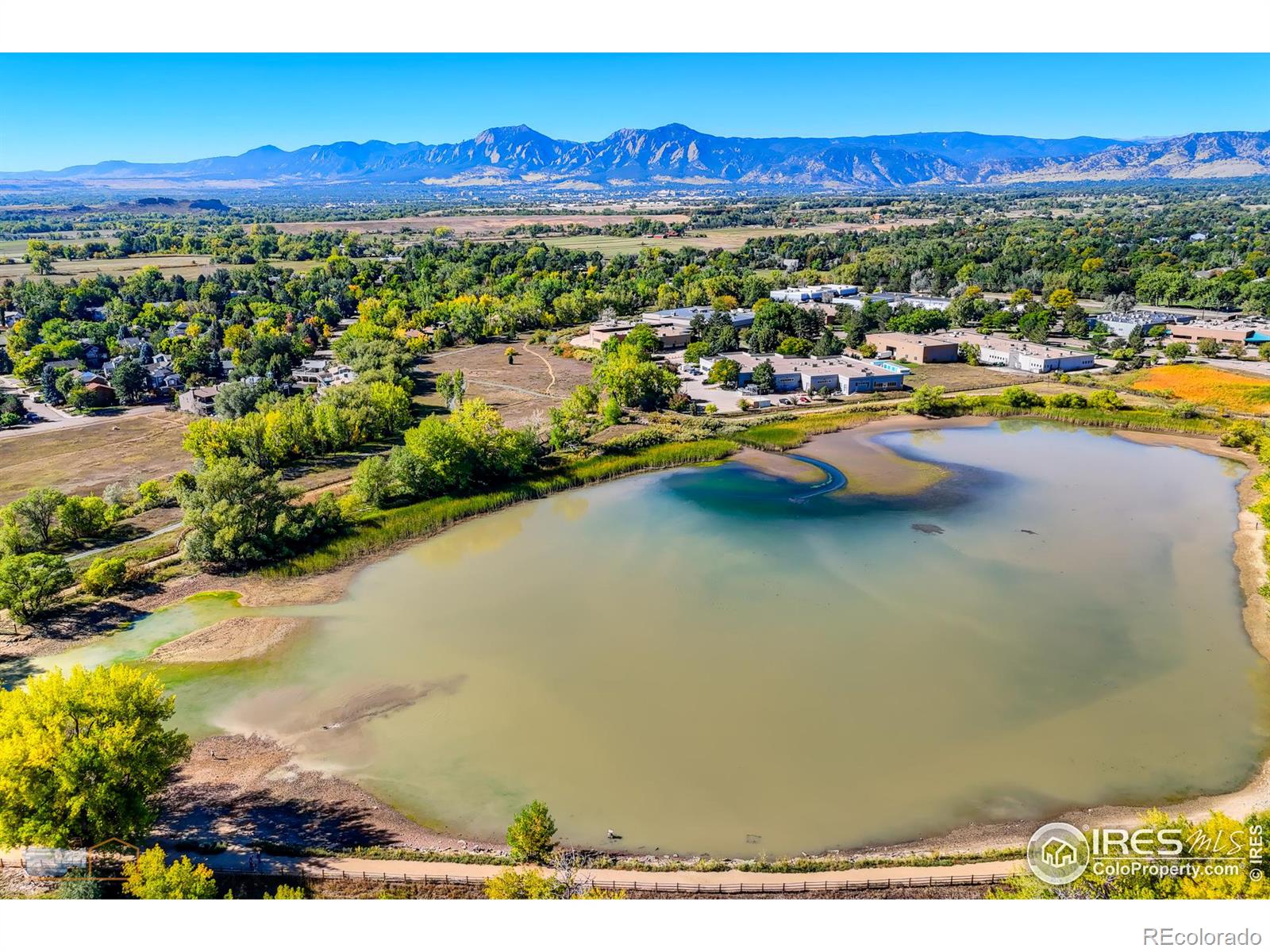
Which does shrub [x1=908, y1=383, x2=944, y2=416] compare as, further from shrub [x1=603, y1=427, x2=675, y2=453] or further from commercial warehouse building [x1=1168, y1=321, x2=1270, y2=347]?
commercial warehouse building [x1=1168, y1=321, x2=1270, y2=347]

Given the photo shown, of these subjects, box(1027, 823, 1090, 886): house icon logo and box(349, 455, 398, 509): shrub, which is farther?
box(349, 455, 398, 509): shrub

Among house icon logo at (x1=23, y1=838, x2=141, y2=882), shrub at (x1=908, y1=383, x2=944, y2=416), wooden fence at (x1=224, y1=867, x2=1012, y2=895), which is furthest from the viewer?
shrub at (x1=908, y1=383, x2=944, y2=416)

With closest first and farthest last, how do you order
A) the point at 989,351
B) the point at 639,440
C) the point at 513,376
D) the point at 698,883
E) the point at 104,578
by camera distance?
the point at 698,883 → the point at 104,578 → the point at 639,440 → the point at 513,376 → the point at 989,351

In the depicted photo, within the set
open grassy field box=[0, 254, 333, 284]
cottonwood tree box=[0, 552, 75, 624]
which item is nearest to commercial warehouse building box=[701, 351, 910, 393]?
cottonwood tree box=[0, 552, 75, 624]

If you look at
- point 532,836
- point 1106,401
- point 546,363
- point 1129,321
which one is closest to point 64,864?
point 532,836

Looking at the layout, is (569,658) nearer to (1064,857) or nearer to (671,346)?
(1064,857)

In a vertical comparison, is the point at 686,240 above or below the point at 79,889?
above

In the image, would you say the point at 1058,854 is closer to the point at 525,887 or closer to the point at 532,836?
the point at 525,887
